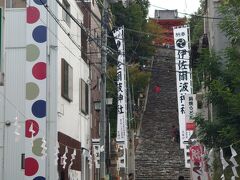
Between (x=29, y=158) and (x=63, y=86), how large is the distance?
5.85 metres

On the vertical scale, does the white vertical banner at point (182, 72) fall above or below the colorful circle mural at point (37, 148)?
above

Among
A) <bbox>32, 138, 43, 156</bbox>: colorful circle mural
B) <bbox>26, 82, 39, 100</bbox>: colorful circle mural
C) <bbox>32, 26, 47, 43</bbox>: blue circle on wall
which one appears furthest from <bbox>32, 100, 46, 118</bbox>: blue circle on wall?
<bbox>32, 26, 47, 43</bbox>: blue circle on wall

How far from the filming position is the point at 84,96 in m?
25.5

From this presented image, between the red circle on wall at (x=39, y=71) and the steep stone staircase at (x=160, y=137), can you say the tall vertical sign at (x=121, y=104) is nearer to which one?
the steep stone staircase at (x=160, y=137)

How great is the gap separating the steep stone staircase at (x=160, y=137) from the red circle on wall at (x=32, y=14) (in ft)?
39.5

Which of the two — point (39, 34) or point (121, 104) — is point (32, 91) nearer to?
point (39, 34)

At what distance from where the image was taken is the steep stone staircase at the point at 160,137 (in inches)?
1321

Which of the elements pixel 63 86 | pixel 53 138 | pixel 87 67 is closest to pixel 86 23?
pixel 87 67

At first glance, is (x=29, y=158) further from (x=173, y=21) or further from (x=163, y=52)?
(x=173, y=21)

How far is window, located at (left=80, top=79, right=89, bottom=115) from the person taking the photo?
2504 cm

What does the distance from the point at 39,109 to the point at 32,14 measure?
284 cm

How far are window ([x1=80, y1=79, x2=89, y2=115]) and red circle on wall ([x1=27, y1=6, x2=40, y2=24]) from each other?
8.79 metres

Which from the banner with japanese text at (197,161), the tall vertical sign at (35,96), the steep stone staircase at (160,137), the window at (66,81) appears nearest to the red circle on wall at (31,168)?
the tall vertical sign at (35,96)

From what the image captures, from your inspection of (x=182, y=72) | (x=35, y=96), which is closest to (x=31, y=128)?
(x=35, y=96)
